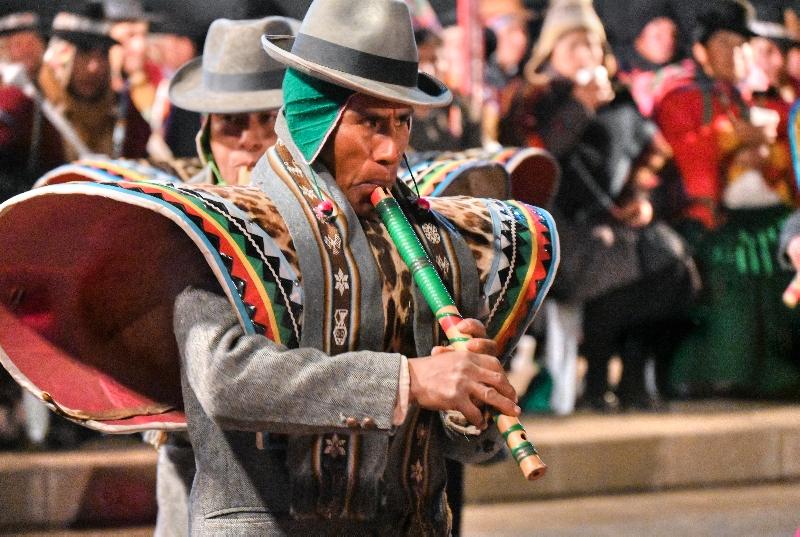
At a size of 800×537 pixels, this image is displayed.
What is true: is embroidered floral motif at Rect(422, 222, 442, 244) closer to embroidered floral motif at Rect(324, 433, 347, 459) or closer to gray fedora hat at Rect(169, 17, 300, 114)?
embroidered floral motif at Rect(324, 433, 347, 459)

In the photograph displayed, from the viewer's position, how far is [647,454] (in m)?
7.51

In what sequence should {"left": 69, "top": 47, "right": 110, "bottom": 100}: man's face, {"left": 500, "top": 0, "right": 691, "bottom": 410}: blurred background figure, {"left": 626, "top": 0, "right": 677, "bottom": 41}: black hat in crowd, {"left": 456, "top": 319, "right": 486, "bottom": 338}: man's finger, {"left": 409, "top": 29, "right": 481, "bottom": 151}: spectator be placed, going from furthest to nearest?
{"left": 626, "top": 0, "right": 677, "bottom": 41}: black hat in crowd, {"left": 500, "top": 0, "right": 691, "bottom": 410}: blurred background figure, {"left": 409, "top": 29, "right": 481, "bottom": 151}: spectator, {"left": 69, "top": 47, "right": 110, "bottom": 100}: man's face, {"left": 456, "top": 319, "right": 486, "bottom": 338}: man's finger

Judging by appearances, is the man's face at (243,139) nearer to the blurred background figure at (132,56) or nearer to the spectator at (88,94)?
the spectator at (88,94)

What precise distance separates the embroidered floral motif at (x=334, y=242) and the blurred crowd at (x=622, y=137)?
394 centimetres

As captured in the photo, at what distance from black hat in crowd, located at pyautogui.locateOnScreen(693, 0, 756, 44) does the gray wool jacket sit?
18.7 feet

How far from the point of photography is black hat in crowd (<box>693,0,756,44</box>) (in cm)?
831

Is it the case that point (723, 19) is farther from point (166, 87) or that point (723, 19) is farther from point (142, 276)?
point (142, 276)

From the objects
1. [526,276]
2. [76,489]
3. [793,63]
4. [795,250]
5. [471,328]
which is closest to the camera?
[471,328]

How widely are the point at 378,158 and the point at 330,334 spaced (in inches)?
11.9

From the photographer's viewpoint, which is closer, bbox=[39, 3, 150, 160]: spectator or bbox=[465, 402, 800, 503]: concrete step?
bbox=[39, 3, 150, 160]: spectator

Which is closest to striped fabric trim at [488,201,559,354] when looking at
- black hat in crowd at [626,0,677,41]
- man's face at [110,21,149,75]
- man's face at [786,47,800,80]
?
man's face at [110,21,149,75]

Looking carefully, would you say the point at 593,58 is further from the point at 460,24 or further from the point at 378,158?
the point at 378,158

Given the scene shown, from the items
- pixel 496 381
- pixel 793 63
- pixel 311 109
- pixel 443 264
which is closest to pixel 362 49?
pixel 311 109

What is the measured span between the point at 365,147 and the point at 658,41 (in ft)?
18.7
